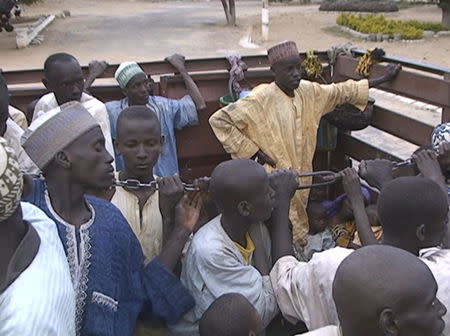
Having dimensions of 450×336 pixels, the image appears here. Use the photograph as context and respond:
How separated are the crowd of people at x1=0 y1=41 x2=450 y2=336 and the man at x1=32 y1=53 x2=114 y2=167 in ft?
0.20

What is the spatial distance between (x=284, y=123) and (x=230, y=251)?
1.45m

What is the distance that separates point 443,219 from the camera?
2.24 metres

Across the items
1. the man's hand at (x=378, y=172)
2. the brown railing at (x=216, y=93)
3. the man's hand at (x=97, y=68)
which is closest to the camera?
the man's hand at (x=378, y=172)

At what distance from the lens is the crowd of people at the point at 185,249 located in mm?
1623

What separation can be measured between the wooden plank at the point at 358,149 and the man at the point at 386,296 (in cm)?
239

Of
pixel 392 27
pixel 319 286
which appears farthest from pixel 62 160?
pixel 392 27

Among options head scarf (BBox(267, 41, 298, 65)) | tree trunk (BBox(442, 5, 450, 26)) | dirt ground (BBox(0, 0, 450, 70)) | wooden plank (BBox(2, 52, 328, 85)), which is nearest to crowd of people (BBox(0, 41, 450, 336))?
wooden plank (BBox(2, 52, 328, 85))

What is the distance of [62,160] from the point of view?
2.22 m

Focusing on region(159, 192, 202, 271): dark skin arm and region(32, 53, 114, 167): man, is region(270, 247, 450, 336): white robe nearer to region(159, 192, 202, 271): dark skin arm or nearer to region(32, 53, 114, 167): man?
region(159, 192, 202, 271): dark skin arm

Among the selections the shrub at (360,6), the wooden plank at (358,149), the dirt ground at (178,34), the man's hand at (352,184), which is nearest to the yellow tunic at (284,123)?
the wooden plank at (358,149)

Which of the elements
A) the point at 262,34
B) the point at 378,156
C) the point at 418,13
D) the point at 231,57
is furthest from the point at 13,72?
the point at 418,13

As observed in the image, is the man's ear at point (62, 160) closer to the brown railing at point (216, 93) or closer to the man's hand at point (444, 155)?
the man's hand at point (444, 155)

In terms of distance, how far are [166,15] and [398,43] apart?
13.1 m

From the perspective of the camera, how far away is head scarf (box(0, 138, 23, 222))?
62.9 inches
